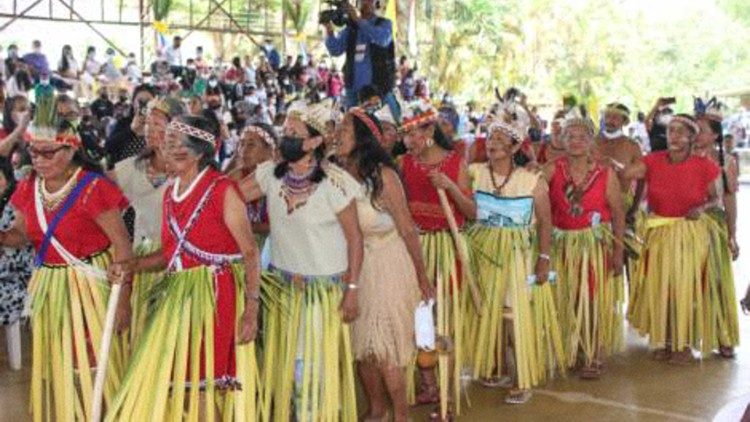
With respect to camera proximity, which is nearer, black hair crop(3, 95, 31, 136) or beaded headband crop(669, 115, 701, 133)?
beaded headband crop(669, 115, 701, 133)

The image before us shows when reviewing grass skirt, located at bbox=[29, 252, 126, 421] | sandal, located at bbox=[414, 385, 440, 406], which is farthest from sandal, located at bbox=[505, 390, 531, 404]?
grass skirt, located at bbox=[29, 252, 126, 421]

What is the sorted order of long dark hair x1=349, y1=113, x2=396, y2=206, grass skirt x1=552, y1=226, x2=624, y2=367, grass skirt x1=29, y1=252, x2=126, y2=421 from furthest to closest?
grass skirt x1=552, y1=226, x2=624, y2=367
long dark hair x1=349, y1=113, x2=396, y2=206
grass skirt x1=29, y1=252, x2=126, y2=421

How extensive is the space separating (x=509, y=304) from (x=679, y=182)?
4.91ft

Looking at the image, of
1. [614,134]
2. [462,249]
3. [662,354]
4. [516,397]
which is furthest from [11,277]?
[614,134]

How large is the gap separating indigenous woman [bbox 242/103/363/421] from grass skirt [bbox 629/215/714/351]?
101 inches

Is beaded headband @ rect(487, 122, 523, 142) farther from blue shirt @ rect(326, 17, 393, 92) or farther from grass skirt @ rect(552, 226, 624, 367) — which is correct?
blue shirt @ rect(326, 17, 393, 92)

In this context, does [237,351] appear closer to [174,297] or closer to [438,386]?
[174,297]

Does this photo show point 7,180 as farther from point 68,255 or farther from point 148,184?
point 68,255

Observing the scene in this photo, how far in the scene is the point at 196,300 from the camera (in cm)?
346

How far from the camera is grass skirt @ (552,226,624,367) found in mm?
5355

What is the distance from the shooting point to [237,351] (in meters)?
3.54

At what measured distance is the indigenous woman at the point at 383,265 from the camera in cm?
402

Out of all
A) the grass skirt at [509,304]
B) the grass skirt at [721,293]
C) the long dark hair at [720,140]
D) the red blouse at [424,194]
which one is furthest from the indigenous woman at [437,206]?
the long dark hair at [720,140]

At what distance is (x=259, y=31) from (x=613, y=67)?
1643 cm
